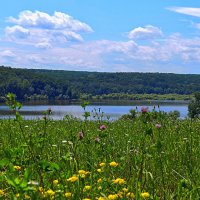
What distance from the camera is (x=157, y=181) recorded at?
189 inches

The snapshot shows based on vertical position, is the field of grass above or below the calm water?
above

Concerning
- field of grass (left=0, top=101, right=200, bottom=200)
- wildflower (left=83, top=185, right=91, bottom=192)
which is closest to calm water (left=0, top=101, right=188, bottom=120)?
field of grass (left=0, top=101, right=200, bottom=200)

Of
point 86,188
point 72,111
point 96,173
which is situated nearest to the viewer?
point 86,188

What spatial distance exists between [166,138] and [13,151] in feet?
18.1

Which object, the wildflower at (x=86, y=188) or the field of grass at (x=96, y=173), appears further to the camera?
the wildflower at (x=86, y=188)

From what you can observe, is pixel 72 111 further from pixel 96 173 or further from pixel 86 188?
pixel 86 188

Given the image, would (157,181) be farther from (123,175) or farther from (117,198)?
(117,198)

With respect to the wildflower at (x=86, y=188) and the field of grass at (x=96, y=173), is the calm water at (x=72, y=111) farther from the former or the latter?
the wildflower at (x=86, y=188)

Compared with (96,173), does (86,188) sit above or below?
above

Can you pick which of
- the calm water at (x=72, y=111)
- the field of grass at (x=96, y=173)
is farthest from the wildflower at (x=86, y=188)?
the calm water at (x=72, y=111)

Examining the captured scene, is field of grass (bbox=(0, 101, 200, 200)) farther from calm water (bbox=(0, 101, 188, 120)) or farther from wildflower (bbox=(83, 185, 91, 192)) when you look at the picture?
calm water (bbox=(0, 101, 188, 120))

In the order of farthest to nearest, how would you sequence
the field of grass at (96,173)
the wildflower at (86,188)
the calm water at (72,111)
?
1. the calm water at (72,111)
2. the wildflower at (86,188)
3. the field of grass at (96,173)

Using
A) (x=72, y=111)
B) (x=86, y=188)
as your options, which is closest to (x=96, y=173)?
(x=86, y=188)

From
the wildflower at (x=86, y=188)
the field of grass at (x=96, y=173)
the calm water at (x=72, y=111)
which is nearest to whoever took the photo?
the field of grass at (x=96, y=173)
